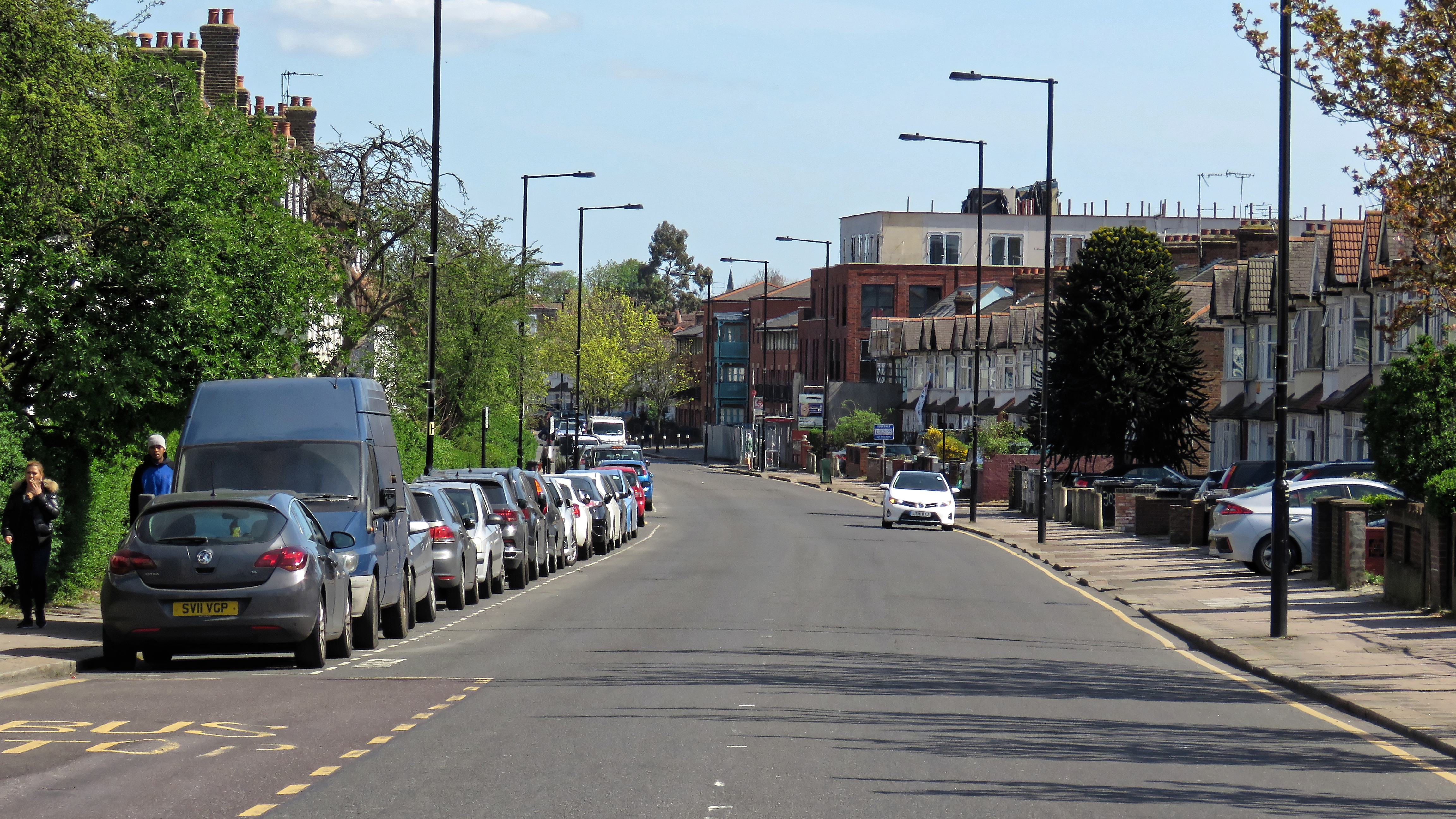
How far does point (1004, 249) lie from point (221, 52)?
7674cm

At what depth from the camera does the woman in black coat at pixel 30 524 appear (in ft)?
52.2

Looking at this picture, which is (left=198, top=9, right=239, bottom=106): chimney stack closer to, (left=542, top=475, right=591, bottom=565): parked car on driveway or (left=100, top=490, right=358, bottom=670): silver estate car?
(left=542, top=475, right=591, bottom=565): parked car on driveway

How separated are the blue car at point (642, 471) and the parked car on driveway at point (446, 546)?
A: 27319 millimetres

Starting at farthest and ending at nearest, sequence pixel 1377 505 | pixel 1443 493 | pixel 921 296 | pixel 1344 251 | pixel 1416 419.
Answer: pixel 921 296
pixel 1344 251
pixel 1416 419
pixel 1377 505
pixel 1443 493

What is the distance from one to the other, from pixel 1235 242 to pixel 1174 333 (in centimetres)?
2115

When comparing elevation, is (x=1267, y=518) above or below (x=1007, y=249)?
below

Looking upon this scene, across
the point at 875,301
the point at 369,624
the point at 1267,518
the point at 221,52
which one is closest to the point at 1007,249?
the point at 875,301

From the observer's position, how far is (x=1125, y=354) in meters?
54.6

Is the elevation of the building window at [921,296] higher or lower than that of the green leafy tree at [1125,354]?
higher

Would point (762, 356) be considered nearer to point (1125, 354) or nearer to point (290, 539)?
point (1125, 354)

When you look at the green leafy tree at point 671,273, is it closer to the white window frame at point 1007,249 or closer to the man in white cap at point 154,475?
the white window frame at point 1007,249

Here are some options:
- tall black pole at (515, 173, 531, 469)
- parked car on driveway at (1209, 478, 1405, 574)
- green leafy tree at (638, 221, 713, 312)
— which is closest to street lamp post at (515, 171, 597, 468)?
tall black pole at (515, 173, 531, 469)

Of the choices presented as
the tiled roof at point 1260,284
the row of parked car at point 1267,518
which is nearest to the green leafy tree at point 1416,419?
the row of parked car at point 1267,518

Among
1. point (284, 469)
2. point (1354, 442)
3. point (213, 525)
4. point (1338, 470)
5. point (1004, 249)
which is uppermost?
point (1004, 249)
